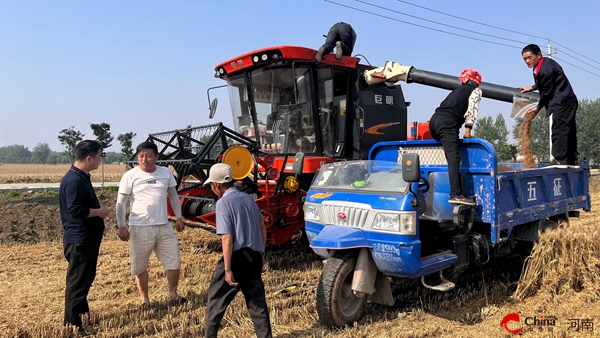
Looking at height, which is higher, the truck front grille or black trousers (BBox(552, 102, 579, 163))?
black trousers (BBox(552, 102, 579, 163))

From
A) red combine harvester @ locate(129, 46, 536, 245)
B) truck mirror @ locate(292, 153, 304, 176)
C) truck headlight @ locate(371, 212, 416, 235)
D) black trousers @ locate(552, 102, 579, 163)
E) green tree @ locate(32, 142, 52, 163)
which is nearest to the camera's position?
truck headlight @ locate(371, 212, 416, 235)

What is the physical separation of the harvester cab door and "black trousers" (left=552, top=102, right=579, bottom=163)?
9.37 ft

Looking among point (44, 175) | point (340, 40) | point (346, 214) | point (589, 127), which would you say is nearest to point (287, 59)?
point (340, 40)

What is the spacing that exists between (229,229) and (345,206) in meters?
1.27

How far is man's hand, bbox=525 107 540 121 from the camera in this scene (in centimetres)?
603

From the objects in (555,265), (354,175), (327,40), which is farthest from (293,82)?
(555,265)

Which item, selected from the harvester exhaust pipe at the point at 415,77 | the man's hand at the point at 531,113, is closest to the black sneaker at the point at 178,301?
the harvester exhaust pipe at the point at 415,77

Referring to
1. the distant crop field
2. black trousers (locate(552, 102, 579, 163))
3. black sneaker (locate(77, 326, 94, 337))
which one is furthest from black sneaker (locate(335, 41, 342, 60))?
the distant crop field

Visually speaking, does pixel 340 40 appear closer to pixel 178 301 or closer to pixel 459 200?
pixel 459 200

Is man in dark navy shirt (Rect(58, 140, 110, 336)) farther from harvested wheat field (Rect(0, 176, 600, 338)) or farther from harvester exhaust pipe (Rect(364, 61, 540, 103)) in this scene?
harvester exhaust pipe (Rect(364, 61, 540, 103))

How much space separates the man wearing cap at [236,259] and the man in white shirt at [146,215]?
4.10ft

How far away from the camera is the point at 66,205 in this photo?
12.0 ft

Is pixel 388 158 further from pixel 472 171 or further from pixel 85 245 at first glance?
pixel 85 245

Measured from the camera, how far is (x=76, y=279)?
3646 millimetres
